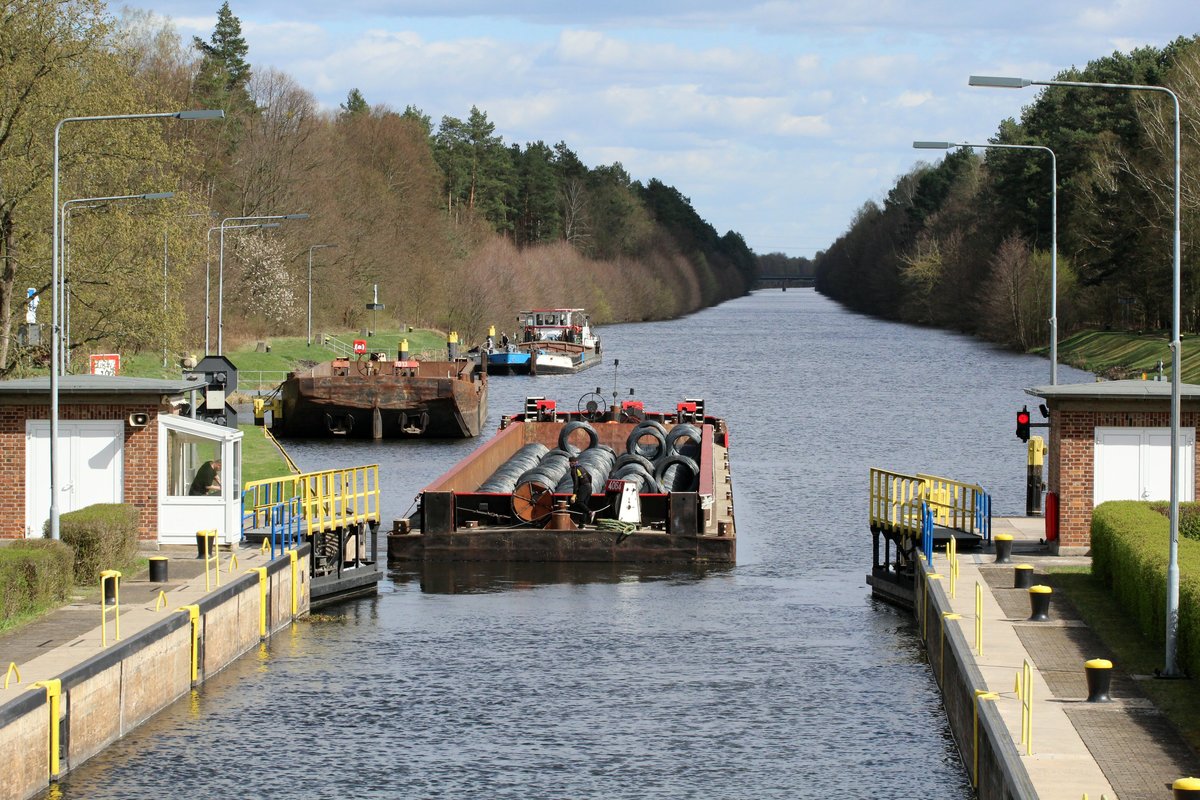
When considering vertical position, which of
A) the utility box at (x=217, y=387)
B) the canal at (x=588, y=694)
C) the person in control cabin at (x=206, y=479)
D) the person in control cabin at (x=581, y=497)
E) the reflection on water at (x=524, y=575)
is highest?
the utility box at (x=217, y=387)

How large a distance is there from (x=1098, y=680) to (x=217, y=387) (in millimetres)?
21776

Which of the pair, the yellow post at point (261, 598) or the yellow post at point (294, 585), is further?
the yellow post at point (294, 585)

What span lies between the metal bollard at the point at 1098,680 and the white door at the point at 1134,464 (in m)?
9.92

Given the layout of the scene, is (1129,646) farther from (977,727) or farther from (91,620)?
(91,620)

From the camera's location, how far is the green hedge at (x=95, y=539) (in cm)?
2430

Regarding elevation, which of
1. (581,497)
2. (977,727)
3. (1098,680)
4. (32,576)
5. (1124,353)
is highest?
(1124,353)

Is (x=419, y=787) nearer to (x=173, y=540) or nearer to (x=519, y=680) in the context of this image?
(x=519, y=680)

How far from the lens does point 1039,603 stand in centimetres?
2214

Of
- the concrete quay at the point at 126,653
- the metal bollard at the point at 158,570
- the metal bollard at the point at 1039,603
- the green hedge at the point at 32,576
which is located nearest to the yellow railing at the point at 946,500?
the metal bollard at the point at 1039,603

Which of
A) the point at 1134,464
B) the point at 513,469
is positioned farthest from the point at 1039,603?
the point at 513,469

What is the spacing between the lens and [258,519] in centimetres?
2973

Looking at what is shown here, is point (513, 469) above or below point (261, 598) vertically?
above

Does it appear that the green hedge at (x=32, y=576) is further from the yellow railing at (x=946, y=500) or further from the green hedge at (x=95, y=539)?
the yellow railing at (x=946, y=500)

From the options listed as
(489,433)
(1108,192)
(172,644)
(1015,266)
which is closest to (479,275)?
(1015,266)
